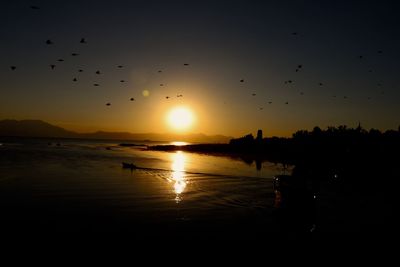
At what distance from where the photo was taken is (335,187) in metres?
41.1

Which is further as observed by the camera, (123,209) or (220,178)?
(220,178)

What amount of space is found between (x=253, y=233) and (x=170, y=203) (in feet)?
34.9

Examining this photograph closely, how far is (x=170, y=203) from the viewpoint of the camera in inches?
1176

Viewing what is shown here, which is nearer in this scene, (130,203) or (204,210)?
(204,210)

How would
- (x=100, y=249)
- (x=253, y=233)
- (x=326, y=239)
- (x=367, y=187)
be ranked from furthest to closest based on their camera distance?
1. (x=367, y=187)
2. (x=253, y=233)
3. (x=326, y=239)
4. (x=100, y=249)

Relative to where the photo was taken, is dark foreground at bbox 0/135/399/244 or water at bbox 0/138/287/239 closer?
dark foreground at bbox 0/135/399/244

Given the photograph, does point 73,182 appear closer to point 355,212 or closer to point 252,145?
point 355,212

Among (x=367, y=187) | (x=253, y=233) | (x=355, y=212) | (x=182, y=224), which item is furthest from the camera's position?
(x=367, y=187)

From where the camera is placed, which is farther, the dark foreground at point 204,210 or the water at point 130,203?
the water at point 130,203

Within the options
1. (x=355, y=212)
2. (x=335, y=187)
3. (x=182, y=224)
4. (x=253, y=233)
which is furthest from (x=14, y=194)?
(x=335, y=187)

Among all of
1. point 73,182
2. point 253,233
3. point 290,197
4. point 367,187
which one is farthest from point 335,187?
point 73,182

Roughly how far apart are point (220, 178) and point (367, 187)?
19084 millimetres

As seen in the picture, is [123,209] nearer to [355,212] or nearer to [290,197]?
[290,197]

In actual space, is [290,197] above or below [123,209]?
above
